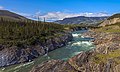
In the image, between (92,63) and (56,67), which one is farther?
(56,67)

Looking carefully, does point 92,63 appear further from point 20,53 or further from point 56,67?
point 20,53

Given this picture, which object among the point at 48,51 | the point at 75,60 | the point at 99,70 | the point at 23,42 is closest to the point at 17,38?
the point at 23,42

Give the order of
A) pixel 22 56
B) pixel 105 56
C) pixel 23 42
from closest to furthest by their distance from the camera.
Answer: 1. pixel 105 56
2. pixel 22 56
3. pixel 23 42

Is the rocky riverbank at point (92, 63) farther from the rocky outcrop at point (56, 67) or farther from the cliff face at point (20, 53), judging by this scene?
the cliff face at point (20, 53)

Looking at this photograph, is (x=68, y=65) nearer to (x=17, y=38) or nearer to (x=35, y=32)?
(x=17, y=38)

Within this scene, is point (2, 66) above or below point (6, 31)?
below

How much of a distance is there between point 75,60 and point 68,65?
7.96 feet

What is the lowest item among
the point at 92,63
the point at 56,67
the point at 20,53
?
the point at 20,53

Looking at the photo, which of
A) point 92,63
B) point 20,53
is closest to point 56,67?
point 92,63

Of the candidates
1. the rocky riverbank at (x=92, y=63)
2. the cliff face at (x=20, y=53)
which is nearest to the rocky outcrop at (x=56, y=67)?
the rocky riverbank at (x=92, y=63)

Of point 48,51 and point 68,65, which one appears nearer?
point 68,65

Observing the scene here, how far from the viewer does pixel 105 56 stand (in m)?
59.1

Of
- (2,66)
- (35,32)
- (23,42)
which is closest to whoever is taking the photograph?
(2,66)

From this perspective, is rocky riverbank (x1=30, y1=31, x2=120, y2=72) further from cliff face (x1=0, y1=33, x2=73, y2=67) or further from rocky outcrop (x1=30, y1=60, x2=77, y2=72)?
cliff face (x1=0, y1=33, x2=73, y2=67)
